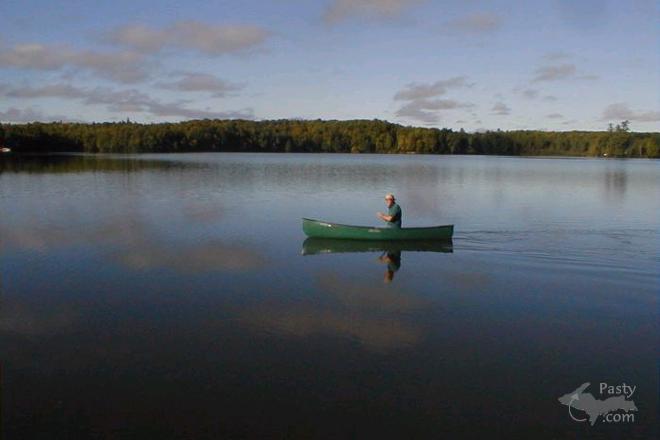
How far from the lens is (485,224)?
20.5 meters

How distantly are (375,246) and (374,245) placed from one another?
7cm

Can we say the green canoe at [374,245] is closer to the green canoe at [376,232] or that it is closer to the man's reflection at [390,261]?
the green canoe at [376,232]

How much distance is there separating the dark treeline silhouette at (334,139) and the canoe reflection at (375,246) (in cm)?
Answer: 10224

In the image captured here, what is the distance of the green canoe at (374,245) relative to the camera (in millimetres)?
15859

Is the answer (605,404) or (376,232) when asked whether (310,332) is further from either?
(376,232)

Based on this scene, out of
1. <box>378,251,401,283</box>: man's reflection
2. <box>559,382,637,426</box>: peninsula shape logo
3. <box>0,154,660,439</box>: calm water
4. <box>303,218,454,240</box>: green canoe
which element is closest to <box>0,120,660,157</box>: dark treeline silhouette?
<box>0,154,660,439</box>: calm water

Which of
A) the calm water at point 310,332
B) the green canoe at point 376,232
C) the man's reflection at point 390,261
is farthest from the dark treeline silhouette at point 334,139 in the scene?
the man's reflection at point 390,261

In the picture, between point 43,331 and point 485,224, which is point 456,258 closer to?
point 485,224

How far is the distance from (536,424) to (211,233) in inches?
516

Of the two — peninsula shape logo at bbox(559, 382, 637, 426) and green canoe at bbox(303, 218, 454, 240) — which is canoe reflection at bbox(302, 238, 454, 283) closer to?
green canoe at bbox(303, 218, 454, 240)

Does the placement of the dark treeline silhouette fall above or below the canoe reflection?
above

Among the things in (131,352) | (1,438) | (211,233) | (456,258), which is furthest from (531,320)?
(211,233)

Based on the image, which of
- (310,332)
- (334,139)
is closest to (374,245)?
(310,332)

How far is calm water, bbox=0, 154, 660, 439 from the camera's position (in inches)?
256
